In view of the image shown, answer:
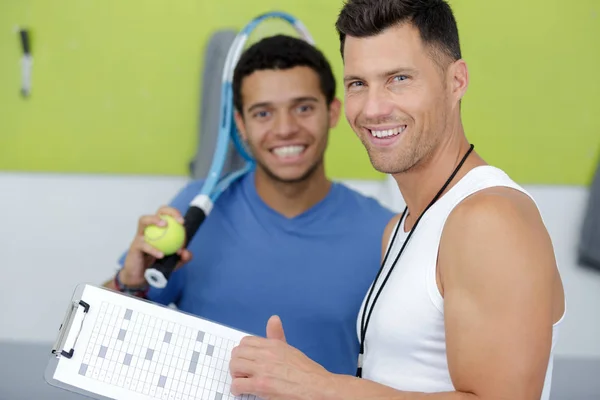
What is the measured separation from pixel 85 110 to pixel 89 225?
326mm

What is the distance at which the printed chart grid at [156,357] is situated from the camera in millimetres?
929

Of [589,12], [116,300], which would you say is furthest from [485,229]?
[589,12]

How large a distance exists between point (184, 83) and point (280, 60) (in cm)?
59

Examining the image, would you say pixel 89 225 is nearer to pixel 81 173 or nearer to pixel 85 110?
pixel 81 173

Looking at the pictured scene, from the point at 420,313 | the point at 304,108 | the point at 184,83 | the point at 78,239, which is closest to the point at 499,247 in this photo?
the point at 420,313

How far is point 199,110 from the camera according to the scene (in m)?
1.92

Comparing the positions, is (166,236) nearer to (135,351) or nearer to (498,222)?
(135,351)

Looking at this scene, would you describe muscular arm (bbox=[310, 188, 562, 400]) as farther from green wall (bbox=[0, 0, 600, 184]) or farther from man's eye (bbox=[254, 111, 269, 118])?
green wall (bbox=[0, 0, 600, 184])

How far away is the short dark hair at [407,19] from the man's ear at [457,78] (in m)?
0.01

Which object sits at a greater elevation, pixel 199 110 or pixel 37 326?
pixel 199 110

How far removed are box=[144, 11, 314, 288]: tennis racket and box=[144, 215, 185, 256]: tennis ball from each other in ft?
0.08

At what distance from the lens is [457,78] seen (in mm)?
936

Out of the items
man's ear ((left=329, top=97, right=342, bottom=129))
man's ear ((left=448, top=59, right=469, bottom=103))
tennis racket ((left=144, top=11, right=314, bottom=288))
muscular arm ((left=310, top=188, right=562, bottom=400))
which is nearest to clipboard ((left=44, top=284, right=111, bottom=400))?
tennis racket ((left=144, top=11, right=314, bottom=288))

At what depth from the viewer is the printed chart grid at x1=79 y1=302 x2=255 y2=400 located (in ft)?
3.05
